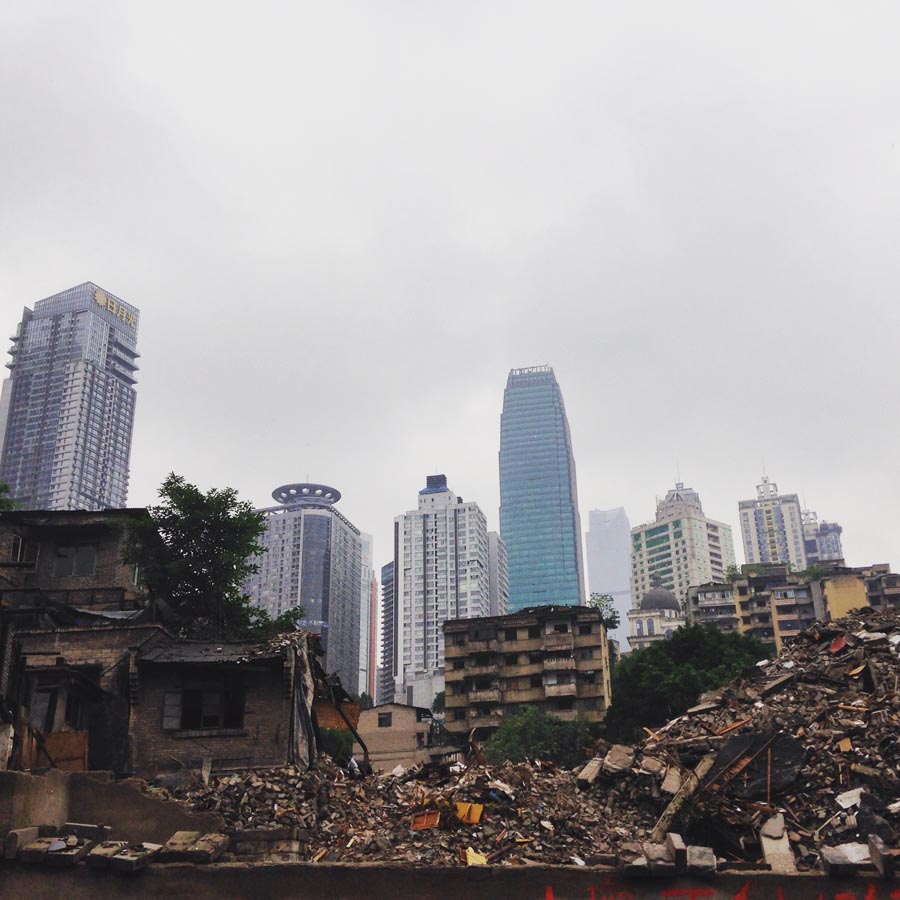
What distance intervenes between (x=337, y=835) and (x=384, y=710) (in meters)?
41.9

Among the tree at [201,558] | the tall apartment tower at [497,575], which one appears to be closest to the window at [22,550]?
the tree at [201,558]

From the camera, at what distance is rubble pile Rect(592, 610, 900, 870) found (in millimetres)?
15836

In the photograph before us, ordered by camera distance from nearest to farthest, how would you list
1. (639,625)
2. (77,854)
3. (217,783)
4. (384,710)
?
(77,854) → (217,783) → (384,710) → (639,625)

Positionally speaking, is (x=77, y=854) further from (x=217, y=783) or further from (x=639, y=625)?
(x=639, y=625)

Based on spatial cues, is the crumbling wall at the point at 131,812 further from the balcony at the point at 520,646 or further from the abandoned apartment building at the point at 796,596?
the abandoned apartment building at the point at 796,596

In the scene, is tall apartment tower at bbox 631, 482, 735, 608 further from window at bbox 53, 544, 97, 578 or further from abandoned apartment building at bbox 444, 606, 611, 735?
window at bbox 53, 544, 97, 578

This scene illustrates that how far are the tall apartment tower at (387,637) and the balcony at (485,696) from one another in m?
95.0

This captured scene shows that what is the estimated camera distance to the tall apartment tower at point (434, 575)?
155750mm

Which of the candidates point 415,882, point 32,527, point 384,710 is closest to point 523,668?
point 384,710

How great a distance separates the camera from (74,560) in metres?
34.7

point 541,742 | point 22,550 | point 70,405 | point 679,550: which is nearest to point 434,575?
point 679,550

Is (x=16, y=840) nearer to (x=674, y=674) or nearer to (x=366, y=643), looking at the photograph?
(x=674, y=674)

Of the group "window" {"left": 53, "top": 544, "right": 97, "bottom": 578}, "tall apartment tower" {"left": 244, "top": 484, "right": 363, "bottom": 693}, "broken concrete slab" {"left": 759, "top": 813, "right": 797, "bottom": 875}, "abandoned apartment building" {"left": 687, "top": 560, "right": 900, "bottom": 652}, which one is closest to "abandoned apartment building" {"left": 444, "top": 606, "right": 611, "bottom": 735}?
"abandoned apartment building" {"left": 687, "top": 560, "right": 900, "bottom": 652}

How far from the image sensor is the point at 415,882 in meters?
11.7
